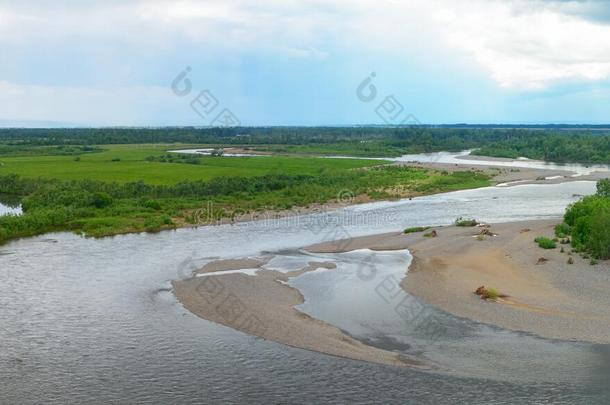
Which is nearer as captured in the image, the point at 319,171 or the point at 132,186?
the point at 132,186

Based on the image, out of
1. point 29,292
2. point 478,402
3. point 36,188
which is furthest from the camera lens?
point 36,188

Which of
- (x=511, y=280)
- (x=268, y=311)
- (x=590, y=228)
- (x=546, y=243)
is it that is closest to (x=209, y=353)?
(x=268, y=311)

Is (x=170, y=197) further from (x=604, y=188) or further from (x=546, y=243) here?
(x=604, y=188)

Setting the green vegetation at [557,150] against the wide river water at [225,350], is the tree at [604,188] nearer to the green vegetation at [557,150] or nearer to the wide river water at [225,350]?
the wide river water at [225,350]

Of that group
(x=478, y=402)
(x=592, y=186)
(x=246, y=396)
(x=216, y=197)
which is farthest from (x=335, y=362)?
(x=592, y=186)

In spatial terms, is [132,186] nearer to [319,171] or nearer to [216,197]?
[216,197]

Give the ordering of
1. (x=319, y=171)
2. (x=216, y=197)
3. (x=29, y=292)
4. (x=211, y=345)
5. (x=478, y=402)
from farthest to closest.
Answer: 1. (x=319, y=171)
2. (x=216, y=197)
3. (x=29, y=292)
4. (x=211, y=345)
5. (x=478, y=402)
